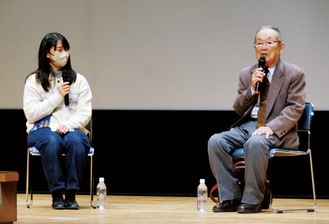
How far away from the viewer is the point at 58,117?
5.14 meters

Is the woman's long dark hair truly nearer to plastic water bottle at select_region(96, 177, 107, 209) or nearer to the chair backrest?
plastic water bottle at select_region(96, 177, 107, 209)

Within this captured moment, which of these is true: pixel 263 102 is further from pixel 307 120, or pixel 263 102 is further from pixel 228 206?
pixel 228 206

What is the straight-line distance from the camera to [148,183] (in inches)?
249

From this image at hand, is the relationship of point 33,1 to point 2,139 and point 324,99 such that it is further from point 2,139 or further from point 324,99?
point 324,99

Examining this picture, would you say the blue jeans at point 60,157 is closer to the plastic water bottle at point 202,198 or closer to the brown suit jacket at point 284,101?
the plastic water bottle at point 202,198

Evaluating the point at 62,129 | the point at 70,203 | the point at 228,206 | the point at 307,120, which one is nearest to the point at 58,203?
the point at 70,203

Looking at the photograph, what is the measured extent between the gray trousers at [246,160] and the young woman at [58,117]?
0.90 metres

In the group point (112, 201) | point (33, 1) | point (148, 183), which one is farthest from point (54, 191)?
point (33, 1)

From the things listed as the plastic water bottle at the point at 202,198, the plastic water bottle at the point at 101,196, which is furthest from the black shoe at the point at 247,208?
the plastic water bottle at the point at 101,196

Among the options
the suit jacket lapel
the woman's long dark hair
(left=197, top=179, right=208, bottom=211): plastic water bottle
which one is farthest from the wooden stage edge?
the woman's long dark hair

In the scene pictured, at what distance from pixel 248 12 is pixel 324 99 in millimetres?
916

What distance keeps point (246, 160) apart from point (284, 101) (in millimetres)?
501

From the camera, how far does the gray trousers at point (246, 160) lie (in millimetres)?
4590

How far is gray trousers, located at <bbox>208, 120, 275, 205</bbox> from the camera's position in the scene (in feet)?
15.1
